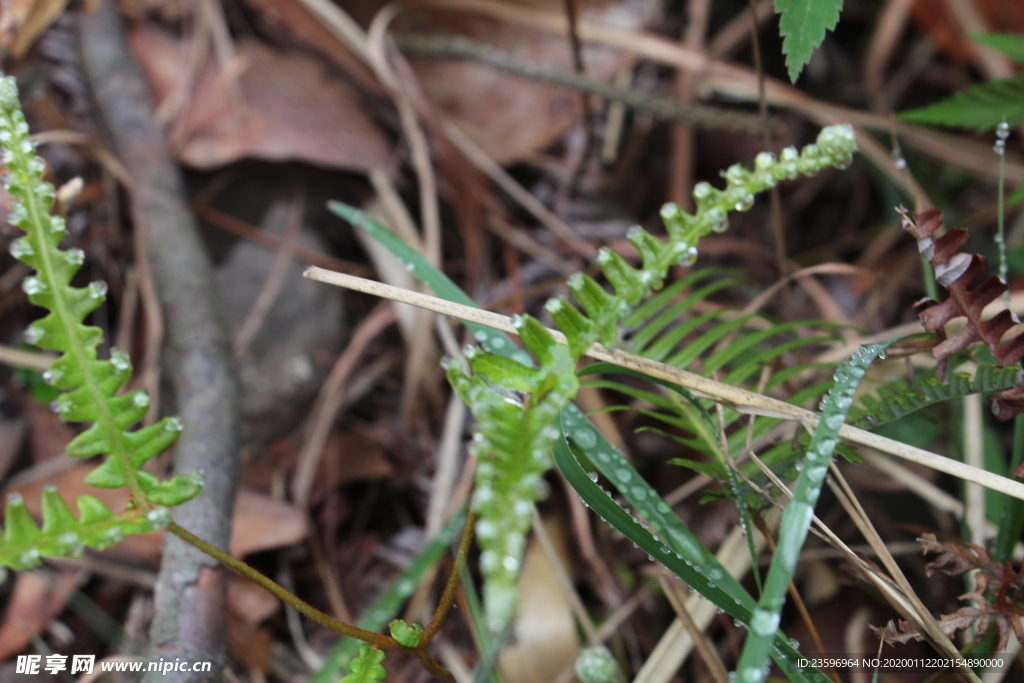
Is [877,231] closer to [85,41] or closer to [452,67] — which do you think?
[452,67]

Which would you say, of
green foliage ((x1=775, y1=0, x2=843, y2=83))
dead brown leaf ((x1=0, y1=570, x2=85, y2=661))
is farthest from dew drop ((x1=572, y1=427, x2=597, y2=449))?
dead brown leaf ((x1=0, y1=570, x2=85, y2=661))

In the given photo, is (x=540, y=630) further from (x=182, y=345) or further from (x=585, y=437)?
(x=182, y=345)

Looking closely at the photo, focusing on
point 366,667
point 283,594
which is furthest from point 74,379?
point 366,667

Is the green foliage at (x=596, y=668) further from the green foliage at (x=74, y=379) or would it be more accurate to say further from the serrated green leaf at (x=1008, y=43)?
the serrated green leaf at (x=1008, y=43)

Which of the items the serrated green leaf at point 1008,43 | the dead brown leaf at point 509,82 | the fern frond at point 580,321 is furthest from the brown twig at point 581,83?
the fern frond at point 580,321

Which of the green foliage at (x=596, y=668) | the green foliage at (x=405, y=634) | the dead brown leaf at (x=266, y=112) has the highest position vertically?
the dead brown leaf at (x=266, y=112)

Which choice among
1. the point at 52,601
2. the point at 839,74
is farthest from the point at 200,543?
the point at 839,74

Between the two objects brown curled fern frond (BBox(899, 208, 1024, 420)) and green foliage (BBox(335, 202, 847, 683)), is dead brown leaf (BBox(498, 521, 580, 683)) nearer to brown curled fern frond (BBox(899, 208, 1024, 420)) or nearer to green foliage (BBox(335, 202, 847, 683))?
green foliage (BBox(335, 202, 847, 683))
